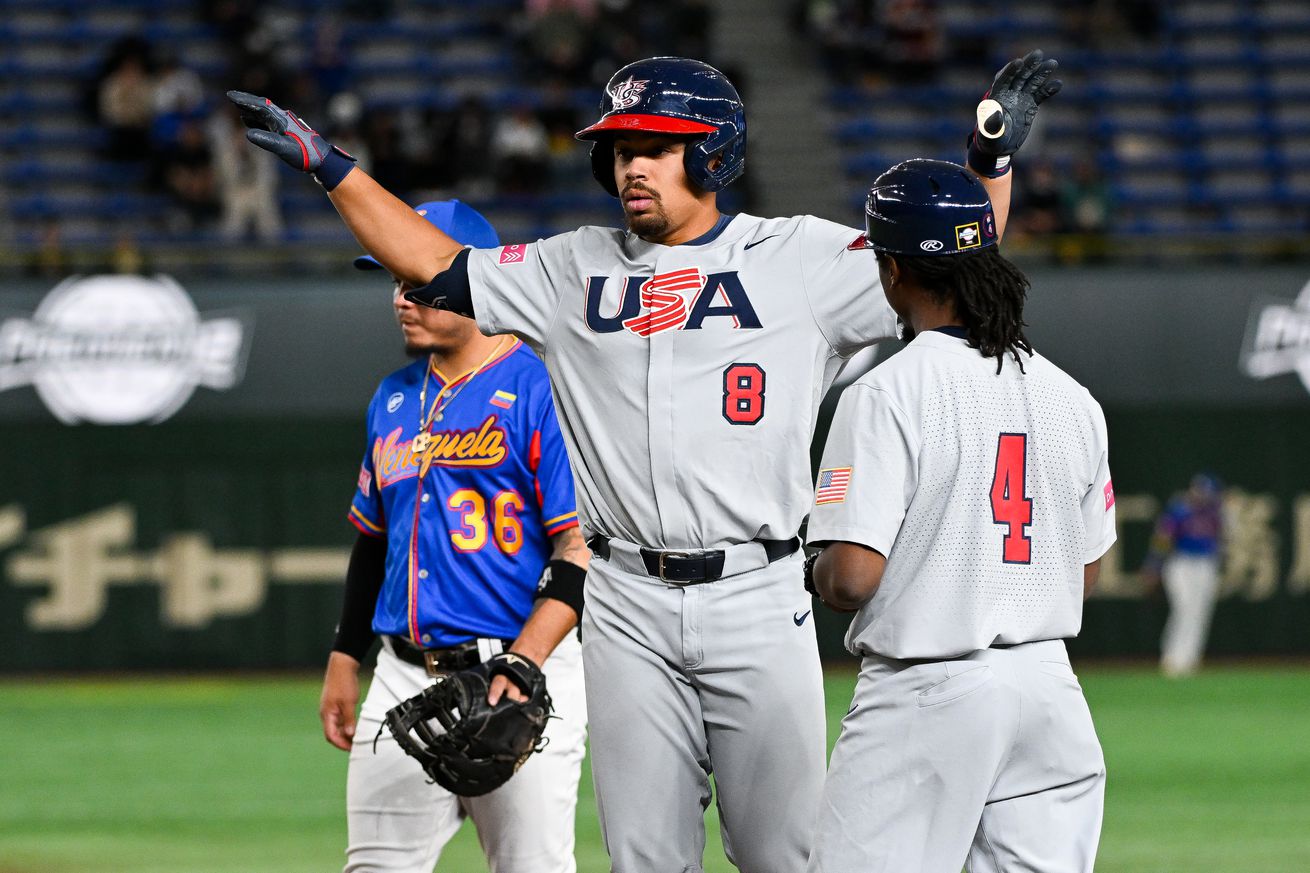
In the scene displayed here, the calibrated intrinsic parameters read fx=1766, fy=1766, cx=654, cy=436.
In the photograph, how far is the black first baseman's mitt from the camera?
4.09m

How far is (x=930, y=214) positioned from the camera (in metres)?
3.49

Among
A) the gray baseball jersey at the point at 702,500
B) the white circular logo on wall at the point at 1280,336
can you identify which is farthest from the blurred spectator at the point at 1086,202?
the gray baseball jersey at the point at 702,500

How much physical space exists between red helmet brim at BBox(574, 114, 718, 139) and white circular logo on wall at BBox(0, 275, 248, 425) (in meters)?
13.3

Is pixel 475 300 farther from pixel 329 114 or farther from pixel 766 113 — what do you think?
pixel 766 113

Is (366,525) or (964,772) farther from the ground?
(366,525)

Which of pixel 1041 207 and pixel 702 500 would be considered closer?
pixel 702 500

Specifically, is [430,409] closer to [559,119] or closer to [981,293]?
[981,293]

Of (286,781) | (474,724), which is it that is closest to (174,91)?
(286,781)

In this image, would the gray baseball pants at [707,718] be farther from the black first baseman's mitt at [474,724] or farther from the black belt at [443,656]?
the black belt at [443,656]

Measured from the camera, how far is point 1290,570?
17.8 meters

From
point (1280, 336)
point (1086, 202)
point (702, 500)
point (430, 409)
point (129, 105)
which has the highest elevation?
point (129, 105)

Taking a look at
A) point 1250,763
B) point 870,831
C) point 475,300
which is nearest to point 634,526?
point 475,300

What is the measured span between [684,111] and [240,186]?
14.7 metres

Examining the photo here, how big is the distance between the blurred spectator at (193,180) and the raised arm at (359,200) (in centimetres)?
1443
